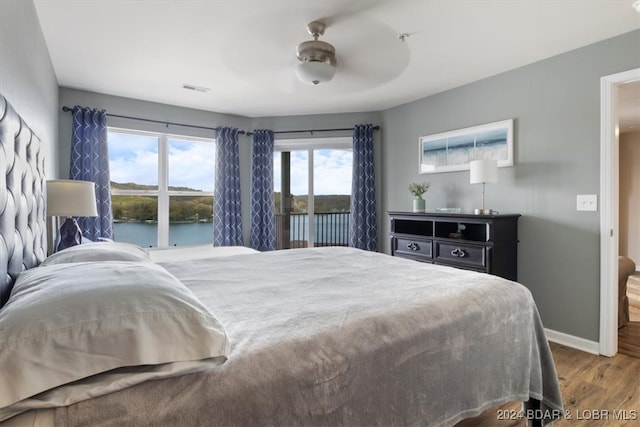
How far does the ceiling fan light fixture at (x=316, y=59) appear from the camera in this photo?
2.29 meters

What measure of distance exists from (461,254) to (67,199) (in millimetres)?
3242

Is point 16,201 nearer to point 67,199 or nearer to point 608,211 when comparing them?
point 67,199

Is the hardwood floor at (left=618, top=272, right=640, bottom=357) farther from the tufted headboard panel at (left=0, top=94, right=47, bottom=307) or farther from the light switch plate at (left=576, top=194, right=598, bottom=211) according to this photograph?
the tufted headboard panel at (left=0, top=94, right=47, bottom=307)

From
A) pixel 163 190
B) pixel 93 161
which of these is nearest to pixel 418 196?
pixel 163 190

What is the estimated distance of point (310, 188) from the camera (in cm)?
490

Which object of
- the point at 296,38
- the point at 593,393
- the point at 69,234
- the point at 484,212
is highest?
the point at 296,38

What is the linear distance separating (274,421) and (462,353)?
82 cm

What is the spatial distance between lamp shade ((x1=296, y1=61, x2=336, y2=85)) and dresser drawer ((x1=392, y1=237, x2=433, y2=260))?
1.93 meters

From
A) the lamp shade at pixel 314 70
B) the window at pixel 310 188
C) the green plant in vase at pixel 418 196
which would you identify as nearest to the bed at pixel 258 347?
the lamp shade at pixel 314 70

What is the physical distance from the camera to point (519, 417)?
5.94 ft

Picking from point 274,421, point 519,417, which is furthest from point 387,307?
point 519,417

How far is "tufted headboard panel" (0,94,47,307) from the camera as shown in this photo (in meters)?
1.14

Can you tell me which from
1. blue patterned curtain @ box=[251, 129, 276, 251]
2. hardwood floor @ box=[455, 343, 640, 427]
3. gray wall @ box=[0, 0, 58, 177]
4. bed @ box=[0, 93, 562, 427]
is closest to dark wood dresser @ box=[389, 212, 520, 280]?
hardwood floor @ box=[455, 343, 640, 427]

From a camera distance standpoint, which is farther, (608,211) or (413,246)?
(413,246)
